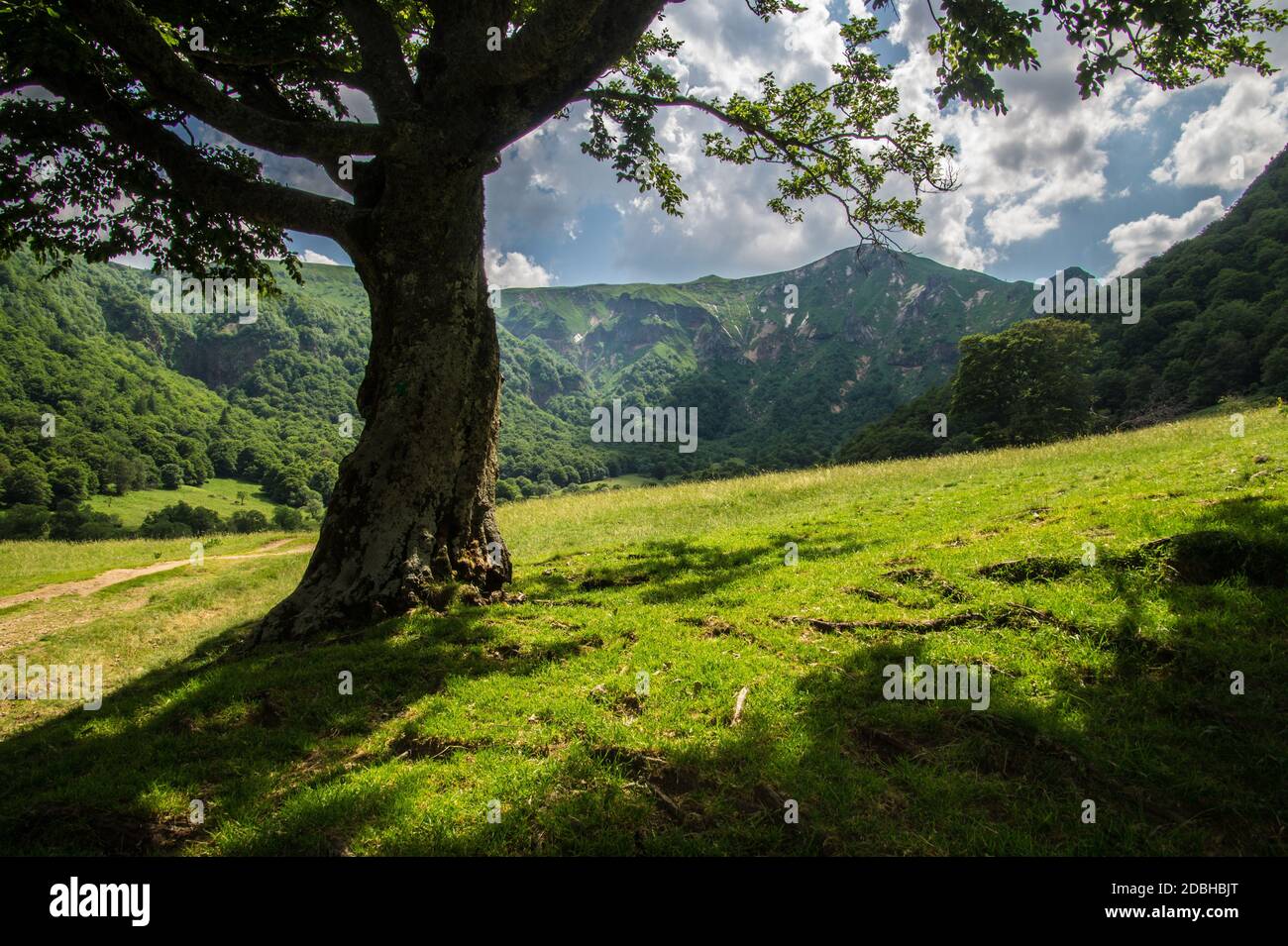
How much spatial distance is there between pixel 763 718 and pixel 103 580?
26.0 meters

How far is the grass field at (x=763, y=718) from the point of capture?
389 centimetres

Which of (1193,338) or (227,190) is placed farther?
(1193,338)

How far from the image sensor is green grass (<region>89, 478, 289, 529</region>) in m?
104

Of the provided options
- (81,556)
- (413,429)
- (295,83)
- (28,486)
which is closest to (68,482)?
(28,486)

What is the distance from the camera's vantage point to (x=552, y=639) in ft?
25.3

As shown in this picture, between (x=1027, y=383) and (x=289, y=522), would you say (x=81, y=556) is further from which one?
(x=1027, y=383)

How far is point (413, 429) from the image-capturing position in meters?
8.94

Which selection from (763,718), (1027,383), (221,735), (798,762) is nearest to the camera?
(798,762)

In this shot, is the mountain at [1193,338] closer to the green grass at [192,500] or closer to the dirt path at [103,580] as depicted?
the dirt path at [103,580]

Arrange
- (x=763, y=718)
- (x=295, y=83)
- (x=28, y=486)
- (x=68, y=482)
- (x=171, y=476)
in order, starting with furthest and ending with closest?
(x=171, y=476) → (x=68, y=482) → (x=28, y=486) → (x=295, y=83) → (x=763, y=718)

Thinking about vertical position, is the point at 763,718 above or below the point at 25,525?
above

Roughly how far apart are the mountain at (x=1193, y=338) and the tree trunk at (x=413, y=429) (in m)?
61.0
